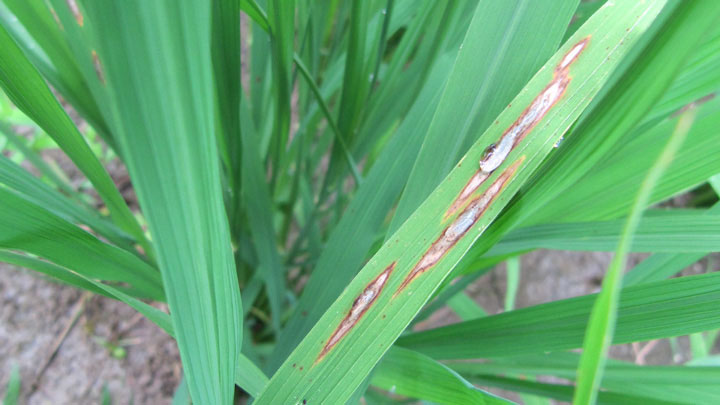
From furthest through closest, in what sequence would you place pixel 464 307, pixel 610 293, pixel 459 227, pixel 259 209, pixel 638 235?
pixel 464 307, pixel 259 209, pixel 638 235, pixel 459 227, pixel 610 293

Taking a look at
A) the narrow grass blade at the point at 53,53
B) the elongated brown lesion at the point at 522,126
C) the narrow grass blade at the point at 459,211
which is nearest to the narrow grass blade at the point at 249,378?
the narrow grass blade at the point at 459,211

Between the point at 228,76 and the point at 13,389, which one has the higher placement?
the point at 228,76

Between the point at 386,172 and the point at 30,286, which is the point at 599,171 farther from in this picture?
the point at 30,286

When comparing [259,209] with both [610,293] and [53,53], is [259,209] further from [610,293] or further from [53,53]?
[610,293]

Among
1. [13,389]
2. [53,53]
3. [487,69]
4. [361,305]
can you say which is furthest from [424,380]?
[13,389]

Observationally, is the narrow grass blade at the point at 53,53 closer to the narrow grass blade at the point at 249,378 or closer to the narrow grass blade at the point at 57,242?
the narrow grass blade at the point at 57,242

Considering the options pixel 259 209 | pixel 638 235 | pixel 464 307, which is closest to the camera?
pixel 638 235

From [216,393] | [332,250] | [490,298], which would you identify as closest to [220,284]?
[216,393]

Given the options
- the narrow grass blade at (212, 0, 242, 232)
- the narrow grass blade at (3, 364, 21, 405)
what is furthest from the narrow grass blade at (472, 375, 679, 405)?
the narrow grass blade at (3, 364, 21, 405)
